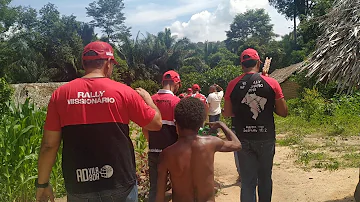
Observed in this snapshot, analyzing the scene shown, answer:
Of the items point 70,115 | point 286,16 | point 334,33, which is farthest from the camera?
point 286,16

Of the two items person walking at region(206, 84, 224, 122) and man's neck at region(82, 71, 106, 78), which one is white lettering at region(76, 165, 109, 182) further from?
person walking at region(206, 84, 224, 122)

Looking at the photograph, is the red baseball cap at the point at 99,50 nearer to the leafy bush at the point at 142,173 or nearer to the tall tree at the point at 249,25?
the leafy bush at the point at 142,173

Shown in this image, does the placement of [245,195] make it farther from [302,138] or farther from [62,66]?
[62,66]

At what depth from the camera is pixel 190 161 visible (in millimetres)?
2520

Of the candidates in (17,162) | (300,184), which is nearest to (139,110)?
(17,162)

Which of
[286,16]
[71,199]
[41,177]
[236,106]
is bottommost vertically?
[71,199]

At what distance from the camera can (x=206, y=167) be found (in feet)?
8.34

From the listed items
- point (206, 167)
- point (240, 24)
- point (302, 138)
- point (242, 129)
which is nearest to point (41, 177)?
point (206, 167)

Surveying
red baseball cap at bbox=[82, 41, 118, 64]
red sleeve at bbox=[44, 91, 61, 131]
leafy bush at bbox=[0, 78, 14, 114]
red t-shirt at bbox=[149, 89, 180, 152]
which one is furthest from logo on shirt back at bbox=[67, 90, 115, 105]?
leafy bush at bbox=[0, 78, 14, 114]

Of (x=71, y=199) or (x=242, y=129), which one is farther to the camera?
(x=242, y=129)

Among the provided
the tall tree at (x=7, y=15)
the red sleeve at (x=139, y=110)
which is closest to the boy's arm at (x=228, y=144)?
the red sleeve at (x=139, y=110)

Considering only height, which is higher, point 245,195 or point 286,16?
point 286,16

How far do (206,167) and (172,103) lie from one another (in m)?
→ 1.41

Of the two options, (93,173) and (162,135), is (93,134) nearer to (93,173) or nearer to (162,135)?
(93,173)
